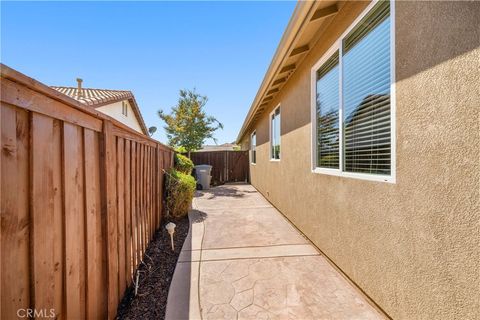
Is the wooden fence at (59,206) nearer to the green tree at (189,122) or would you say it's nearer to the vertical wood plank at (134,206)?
the vertical wood plank at (134,206)

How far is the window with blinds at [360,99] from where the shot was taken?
2164 mm

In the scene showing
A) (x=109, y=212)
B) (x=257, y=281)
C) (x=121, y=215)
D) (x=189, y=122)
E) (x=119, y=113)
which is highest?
(x=119, y=113)

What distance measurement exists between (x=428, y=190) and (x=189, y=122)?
42.4 ft

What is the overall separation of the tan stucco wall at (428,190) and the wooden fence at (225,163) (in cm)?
1053

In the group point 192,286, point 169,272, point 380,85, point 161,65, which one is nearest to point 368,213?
point 380,85

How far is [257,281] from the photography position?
2666 millimetres

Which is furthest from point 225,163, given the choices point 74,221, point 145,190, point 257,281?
point 74,221

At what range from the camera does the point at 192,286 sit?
2553 millimetres

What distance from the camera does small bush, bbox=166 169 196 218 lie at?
5.04 meters

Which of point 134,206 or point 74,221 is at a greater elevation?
point 74,221

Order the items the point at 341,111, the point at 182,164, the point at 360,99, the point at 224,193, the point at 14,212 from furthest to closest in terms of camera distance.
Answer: the point at 224,193 → the point at 182,164 → the point at 341,111 → the point at 360,99 → the point at 14,212

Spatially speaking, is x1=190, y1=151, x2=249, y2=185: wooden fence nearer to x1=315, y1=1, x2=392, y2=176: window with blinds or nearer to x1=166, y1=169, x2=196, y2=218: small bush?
x1=166, y1=169, x2=196, y2=218: small bush

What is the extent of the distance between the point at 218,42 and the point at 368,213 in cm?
767

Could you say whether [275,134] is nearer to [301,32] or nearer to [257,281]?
[301,32]
